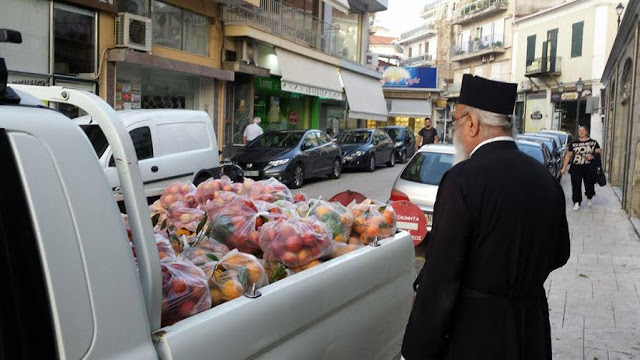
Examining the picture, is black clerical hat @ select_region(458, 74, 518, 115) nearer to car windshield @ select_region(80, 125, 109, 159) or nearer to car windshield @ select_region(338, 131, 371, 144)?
car windshield @ select_region(80, 125, 109, 159)

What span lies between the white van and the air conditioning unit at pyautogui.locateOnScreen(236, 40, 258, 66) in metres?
9.43

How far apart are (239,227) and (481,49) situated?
5389 cm

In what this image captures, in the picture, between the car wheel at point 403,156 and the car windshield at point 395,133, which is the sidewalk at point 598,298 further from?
the car windshield at point 395,133

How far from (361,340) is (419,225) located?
136 inches

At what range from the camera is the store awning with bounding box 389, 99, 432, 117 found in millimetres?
43750

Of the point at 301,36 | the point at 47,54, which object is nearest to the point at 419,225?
the point at 47,54

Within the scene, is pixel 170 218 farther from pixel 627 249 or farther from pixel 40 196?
pixel 627 249

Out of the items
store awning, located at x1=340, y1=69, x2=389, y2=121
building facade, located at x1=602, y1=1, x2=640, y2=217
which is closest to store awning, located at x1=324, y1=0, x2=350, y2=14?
store awning, located at x1=340, y1=69, x2=389, y2=121

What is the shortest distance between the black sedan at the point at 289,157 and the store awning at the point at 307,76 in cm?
505

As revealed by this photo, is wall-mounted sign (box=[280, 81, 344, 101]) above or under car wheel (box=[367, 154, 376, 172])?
above

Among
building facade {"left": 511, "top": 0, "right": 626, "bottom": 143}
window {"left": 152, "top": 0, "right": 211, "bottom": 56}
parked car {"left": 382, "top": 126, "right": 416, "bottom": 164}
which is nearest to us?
window {"left": 152, "top": 0, "right": 211, "bottom": 56}

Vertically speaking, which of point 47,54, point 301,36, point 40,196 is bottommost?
point 40,196

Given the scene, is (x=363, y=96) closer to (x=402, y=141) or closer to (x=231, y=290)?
(x=402, y=141)

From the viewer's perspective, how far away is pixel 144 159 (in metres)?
9.70
